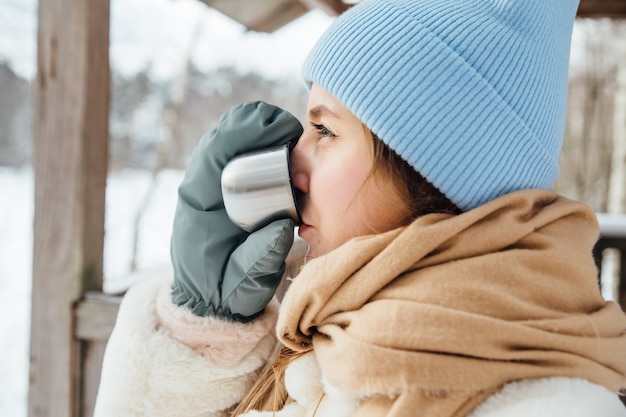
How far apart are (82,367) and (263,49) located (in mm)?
6957

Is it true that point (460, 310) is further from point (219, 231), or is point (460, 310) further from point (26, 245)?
point (26, 245)

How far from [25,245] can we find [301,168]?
5.41 m

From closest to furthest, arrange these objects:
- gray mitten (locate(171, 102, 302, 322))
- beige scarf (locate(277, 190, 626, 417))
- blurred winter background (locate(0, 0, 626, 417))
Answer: beige scarf (locate(277, 190, 626, 417))
gray mitten (locate(171, 102, 302, 322))
blurred winter background (locate(0, 0, 626, 417))

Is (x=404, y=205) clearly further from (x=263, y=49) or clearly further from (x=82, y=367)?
(x=263, y=49)

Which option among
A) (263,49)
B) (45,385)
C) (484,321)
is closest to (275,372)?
(484,321)

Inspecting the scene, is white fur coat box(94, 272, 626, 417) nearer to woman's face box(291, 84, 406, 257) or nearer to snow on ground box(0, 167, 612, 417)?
woman's face box(291, 84, 406, 257)

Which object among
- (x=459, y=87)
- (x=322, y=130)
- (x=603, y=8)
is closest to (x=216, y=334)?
(x=322, y=130)

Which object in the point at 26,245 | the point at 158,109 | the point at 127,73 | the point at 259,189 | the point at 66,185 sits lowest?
the point at 26,245

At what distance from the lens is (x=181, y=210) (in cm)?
107

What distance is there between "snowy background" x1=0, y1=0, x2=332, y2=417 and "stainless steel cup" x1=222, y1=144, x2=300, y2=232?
3.35 m

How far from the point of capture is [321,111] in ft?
2.93

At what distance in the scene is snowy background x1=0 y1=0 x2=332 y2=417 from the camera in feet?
14.1

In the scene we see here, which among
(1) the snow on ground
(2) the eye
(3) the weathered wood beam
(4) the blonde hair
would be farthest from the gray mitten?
(3) the weathered wood beam

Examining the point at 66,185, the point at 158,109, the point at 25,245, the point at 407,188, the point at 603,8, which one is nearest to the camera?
the point at 407,188
